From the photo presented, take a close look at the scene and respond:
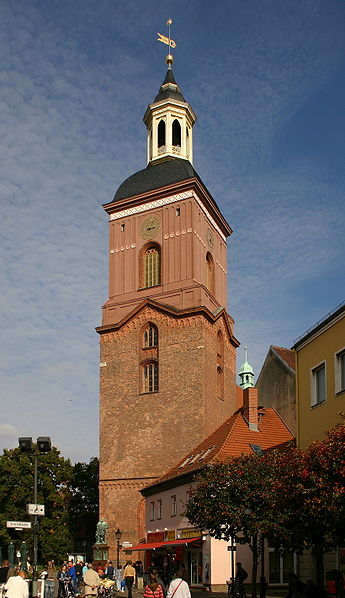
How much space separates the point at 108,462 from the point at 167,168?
67.5ft

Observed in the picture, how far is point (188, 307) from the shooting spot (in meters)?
51.3

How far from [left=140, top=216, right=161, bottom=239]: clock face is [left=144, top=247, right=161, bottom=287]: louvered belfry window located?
37.2 inches

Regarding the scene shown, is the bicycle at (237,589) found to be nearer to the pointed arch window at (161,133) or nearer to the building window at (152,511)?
the building window at (152,511)

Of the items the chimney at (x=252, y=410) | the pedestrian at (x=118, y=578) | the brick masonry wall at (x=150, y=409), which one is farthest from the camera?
the brick masonry wall at (x=150, y=409)

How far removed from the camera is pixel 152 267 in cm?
5466

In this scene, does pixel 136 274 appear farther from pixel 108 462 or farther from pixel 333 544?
pixel 333 544

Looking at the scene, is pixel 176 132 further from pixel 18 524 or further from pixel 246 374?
pixel 18 524

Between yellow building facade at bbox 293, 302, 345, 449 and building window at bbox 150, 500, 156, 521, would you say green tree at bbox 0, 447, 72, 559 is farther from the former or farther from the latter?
yellow building facade at bbox 293, 302, 345, 449

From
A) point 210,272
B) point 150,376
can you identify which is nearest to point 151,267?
point 210,272

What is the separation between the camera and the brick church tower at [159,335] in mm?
49406

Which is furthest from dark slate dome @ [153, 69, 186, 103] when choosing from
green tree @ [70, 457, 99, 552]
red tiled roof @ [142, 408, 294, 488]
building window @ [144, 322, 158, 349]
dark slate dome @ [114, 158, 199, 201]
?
green tree @ [70, 457, 99, 552]

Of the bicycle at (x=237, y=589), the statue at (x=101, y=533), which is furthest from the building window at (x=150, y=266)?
the bicycle at (x=237, y=589)

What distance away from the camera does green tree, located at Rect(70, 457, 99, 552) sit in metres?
63.3

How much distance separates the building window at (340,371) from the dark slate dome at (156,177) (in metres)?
30.7
